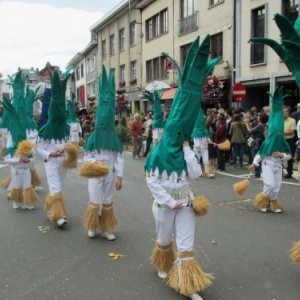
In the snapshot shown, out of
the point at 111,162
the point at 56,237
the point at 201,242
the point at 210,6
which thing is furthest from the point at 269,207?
the point at 210,6

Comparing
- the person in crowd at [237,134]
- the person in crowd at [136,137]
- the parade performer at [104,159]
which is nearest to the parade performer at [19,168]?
the parade performer at [104,159]

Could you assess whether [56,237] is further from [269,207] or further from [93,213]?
[269,207]

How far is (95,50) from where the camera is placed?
129 feet

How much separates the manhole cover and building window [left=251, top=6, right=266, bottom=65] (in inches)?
421

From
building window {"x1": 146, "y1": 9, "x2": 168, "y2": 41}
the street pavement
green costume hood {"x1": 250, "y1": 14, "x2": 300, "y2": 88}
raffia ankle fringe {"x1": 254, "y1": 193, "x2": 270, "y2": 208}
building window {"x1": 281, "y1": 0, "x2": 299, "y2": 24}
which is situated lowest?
the street pavement

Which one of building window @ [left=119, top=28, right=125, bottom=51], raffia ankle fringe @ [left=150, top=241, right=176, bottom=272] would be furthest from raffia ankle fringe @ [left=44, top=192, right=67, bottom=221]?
building window @ [left=119, top=28, right=125, bottom=51]

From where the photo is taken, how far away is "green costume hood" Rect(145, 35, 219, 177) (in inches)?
154

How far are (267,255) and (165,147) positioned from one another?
7.24ft

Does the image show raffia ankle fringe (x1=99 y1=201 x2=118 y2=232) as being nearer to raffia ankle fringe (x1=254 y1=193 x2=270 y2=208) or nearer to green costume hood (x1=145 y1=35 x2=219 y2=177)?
green costume hood (x1=145 y1=35 x2=219 y2=177)

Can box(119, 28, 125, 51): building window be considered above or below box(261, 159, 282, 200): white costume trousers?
above

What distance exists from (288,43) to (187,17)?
768 inches

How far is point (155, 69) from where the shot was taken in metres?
26.8

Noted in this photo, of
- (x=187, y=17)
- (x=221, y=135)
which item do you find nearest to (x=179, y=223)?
(x=221, y=135)

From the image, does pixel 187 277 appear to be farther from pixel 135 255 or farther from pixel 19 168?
pixel 19 168
